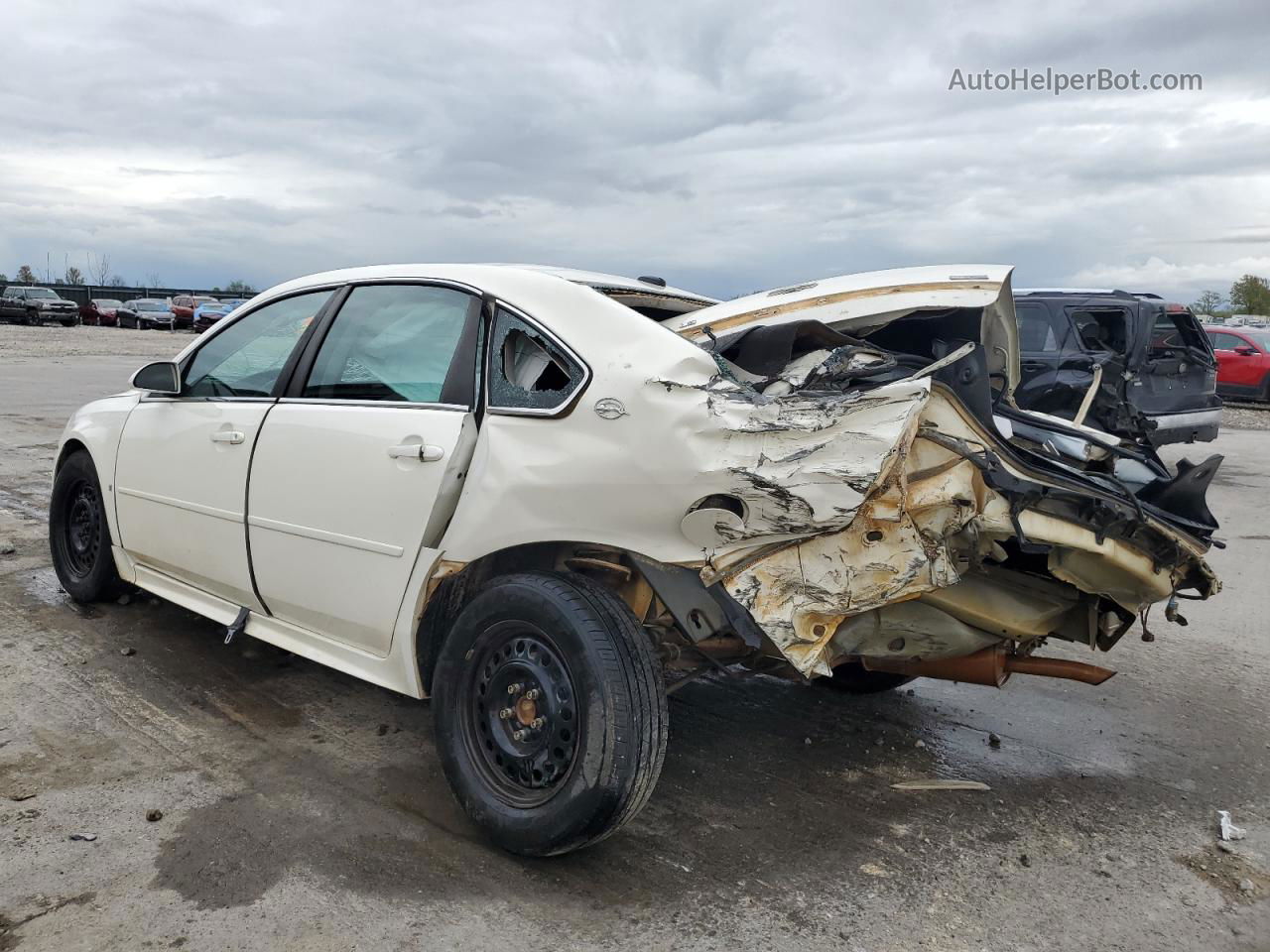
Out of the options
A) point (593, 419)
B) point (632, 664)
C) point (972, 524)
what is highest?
point (593, 419)

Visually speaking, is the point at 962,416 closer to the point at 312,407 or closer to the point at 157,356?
the point at 312,407

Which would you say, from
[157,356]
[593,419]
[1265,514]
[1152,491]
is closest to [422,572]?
[593,419]

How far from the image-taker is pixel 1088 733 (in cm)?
432

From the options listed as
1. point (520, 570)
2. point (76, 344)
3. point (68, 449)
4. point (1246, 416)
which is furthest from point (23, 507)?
point (76, 344)

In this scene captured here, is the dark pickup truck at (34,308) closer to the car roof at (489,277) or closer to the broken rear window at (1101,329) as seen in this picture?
the broken rear window at (1101,329)

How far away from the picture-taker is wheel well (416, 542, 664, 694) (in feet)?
10.3

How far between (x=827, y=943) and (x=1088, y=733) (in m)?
2.08

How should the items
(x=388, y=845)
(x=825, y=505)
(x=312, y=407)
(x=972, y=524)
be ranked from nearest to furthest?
(x=825, y=505) → (x=972, y=524) → (x=388, y=845) → (x=312, y=407)

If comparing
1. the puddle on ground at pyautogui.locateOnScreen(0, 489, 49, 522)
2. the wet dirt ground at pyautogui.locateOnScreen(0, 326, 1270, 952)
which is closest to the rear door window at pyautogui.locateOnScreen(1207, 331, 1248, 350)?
the wet dirt ground at pyautogui.locateOnScreen(0, 326, 1270, 952)

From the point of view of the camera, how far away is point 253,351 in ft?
14.0

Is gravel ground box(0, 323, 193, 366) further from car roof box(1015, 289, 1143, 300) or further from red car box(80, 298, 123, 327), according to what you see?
car roof box(1015, 289, 1143, 300)

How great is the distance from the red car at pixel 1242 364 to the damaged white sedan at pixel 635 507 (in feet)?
62.6

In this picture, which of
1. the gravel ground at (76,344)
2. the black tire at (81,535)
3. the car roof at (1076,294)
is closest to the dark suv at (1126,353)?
the car roof at (1076,294)

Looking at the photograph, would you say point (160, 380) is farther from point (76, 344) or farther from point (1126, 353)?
point (76, 344)
